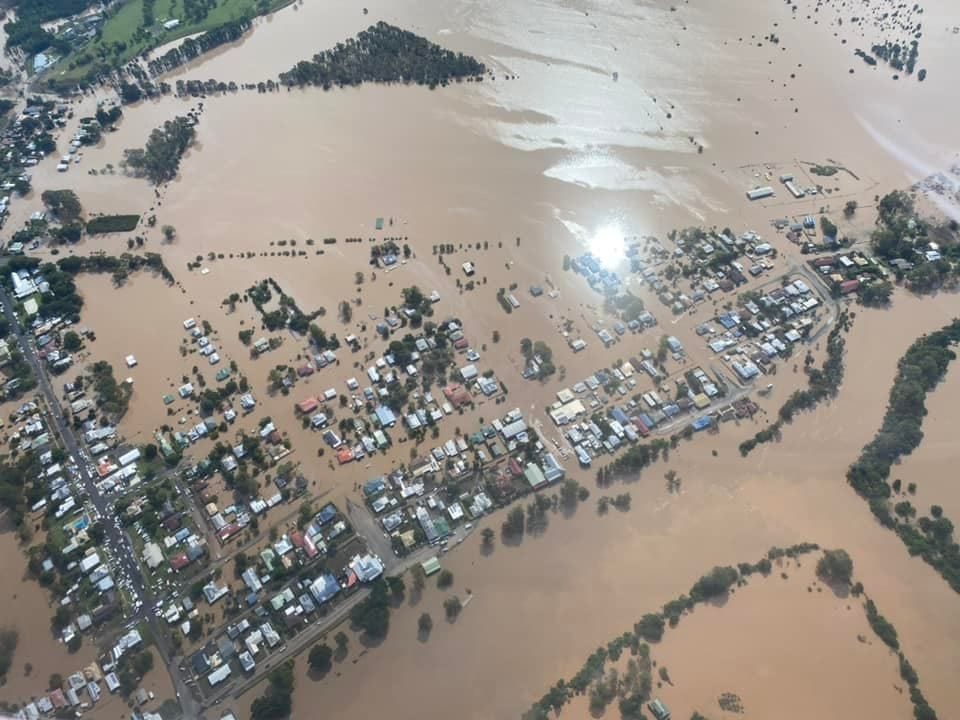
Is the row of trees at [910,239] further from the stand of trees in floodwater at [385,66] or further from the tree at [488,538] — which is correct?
the stand of trees in floodwater at [385,66]

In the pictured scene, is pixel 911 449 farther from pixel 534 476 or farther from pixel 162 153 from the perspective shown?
pixel 162 153

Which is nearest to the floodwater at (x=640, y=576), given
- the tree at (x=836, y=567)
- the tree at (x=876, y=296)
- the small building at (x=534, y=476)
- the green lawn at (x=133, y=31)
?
the tree at (x=836, y=567)

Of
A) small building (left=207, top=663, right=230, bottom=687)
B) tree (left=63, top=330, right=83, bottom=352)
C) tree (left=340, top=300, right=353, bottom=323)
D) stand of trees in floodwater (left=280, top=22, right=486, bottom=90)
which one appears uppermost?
stand of trees in floodwater (left=280, top=22, right=486, bottom=90)

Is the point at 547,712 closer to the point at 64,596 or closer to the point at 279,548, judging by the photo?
the point at 279,548

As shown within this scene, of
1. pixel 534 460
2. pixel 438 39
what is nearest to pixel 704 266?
pixel 534 460

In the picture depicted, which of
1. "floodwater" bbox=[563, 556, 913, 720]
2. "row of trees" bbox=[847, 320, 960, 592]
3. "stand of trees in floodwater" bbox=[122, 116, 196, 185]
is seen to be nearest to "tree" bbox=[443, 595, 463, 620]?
"floodwater" bbox=[563, 556, 913, 720]

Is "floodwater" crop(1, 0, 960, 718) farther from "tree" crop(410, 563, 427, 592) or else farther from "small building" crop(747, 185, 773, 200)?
"small building" crop(747, 185, 773, 200)
